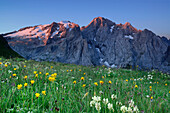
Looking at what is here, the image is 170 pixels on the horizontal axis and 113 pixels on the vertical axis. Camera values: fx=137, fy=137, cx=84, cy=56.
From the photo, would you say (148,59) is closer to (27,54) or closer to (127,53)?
(127,53)

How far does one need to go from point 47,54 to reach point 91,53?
6079 centimetres

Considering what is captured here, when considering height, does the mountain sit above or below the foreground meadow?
above

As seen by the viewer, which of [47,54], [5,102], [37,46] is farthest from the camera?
[37,46]

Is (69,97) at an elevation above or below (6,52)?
below

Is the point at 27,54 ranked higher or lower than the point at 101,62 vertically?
higher

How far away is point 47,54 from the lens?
187 metres

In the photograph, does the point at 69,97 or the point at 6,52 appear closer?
the point at 69,97

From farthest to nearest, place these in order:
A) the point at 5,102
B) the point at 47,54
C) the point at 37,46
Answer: the point at 37,46 < the point at 47,54 < the point at 5,102

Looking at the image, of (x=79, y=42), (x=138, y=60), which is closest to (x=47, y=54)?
(x=79, y=42)

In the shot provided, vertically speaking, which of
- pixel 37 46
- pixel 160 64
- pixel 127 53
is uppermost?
pixel 37 46

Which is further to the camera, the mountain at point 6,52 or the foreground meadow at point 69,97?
the mountain at point 6,52

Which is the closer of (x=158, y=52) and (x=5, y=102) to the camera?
(x=5, y=102)

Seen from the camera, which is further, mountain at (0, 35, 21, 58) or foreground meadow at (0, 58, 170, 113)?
mountain at (0, 35, 21, 58)

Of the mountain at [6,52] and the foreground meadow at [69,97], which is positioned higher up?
the mountain at [6,52]
